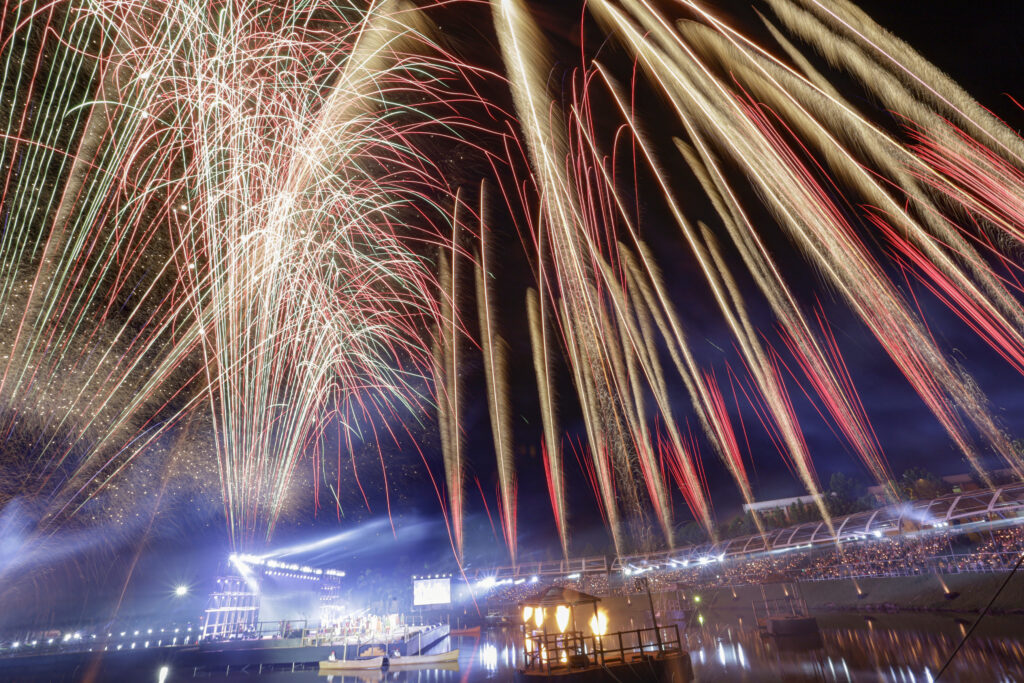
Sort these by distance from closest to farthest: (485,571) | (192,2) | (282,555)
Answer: (192,2) < (282,555) < (485,571)

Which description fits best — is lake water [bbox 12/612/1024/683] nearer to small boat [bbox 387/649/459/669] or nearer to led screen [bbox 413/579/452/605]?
small boat [bbox 387/649/459/669]

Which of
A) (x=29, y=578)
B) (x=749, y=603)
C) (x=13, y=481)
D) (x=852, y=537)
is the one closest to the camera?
(x=13, y=481)

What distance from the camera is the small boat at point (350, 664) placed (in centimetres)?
3070

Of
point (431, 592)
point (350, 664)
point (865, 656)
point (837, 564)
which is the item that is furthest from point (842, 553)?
point (431, 592)

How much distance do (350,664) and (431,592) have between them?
63.6ft

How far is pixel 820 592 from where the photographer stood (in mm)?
41281

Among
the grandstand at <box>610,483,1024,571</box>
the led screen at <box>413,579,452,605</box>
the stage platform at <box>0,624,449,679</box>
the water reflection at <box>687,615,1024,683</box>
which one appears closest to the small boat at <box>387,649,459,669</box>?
the stage platform at <box>0,624,449,679</box>

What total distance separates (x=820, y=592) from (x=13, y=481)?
54.0 metres

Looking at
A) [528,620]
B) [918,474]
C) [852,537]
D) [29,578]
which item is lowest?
[528,620]

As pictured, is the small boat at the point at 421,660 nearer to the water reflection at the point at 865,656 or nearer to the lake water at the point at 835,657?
the lake water at the point at 835,657

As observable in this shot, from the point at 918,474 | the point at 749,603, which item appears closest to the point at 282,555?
the point at 749,603

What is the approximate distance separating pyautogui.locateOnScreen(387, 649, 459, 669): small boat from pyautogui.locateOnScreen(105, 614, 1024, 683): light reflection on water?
0.92m

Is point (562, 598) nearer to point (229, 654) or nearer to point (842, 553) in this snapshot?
point (229, 654)

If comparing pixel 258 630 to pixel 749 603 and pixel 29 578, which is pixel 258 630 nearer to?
pixel 29 578
